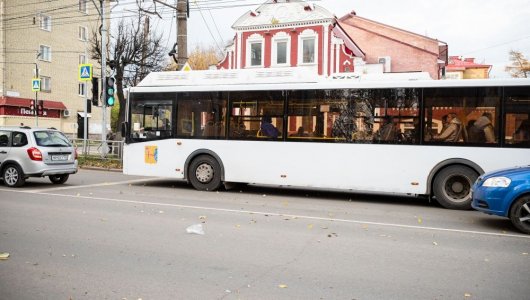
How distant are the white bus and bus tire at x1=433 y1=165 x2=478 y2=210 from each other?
2cm

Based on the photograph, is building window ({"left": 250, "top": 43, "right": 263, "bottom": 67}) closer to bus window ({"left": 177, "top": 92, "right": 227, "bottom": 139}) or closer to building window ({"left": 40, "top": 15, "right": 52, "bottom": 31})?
bus window ({"left": 177, "top": 92, "right": 227, "bottom": 139})

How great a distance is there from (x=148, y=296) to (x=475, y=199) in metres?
6.24

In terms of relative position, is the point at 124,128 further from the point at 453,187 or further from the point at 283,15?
the point at 283,15

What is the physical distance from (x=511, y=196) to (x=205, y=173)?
25.1ft

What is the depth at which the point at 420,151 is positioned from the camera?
1069cm

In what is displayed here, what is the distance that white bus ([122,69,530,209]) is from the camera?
10.3 meters

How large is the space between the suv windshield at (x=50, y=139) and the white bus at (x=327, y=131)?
1.76m

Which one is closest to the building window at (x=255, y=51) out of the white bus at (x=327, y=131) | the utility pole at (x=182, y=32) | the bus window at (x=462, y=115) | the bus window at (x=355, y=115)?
the utility pole at (x=182, y=32)

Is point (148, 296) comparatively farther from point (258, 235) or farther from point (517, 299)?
point (517, 299)

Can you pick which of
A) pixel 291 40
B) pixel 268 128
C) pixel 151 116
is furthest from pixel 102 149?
pixel 291 40

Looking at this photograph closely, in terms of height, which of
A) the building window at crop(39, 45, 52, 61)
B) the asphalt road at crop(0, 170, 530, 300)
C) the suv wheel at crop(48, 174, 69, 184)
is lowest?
the asphalt road at crop(0, 170, 530, 300)

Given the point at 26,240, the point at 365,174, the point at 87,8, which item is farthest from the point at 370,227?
the point at 87,8

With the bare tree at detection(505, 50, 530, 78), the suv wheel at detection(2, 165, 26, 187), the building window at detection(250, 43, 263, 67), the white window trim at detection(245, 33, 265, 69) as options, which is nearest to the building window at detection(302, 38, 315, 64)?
the white window trim at detection(245, 33, 265, 69)

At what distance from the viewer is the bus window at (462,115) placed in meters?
10.2
